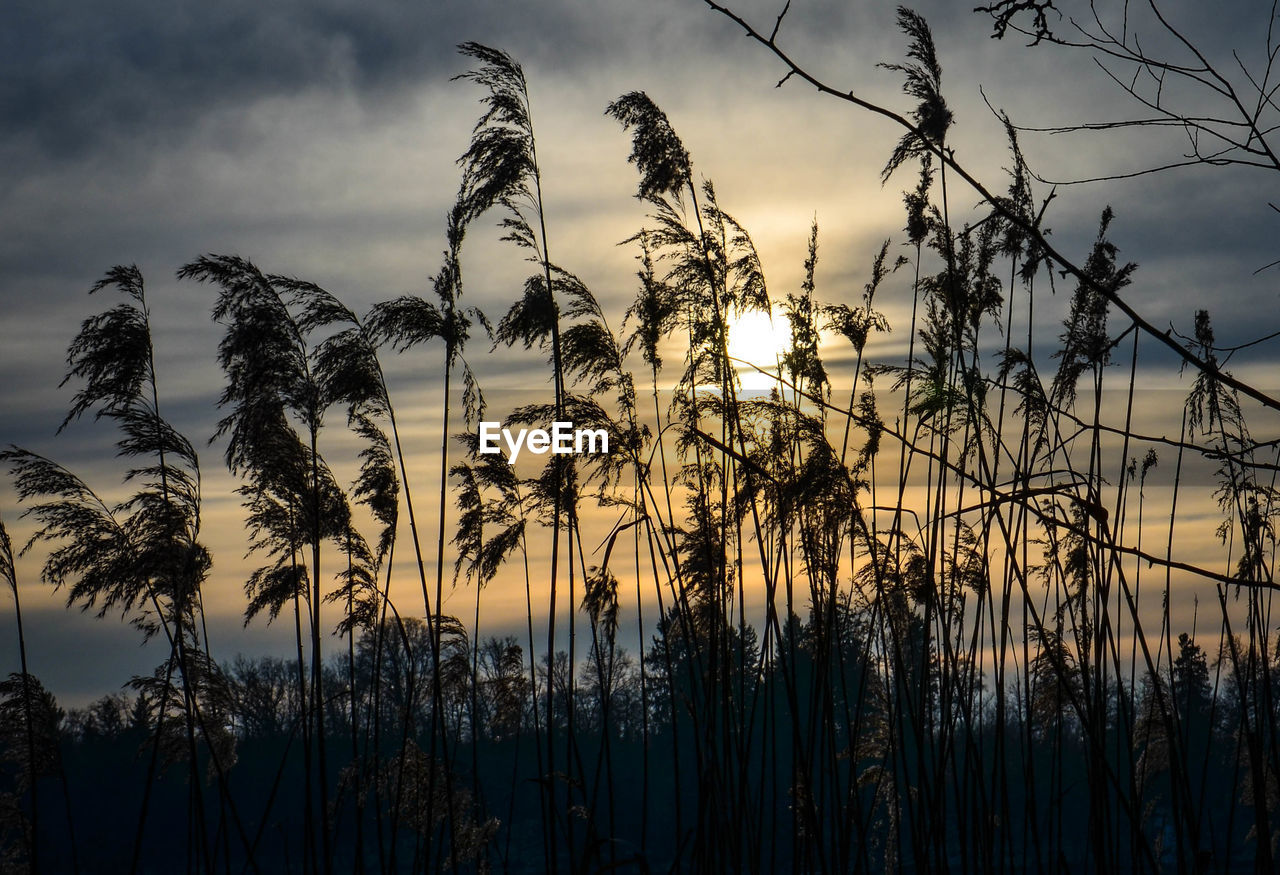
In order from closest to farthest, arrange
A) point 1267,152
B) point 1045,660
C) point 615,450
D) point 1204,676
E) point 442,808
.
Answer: point 1267,152 → point 1045,660 → point 615,450 → point 442,808 → point 1204,676

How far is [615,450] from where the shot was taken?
5.11 metres

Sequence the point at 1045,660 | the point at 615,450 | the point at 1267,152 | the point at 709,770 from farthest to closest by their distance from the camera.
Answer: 1. the point at 615,450
2. the point at 1045,660
3. the point at 709,770
4. the point at 1267,152

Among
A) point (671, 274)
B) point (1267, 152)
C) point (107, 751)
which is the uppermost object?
point (671, 274)

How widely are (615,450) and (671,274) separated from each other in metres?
0.95

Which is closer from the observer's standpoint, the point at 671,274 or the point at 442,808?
the point at 671,274

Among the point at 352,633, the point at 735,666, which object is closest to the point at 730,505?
the point at 735,666

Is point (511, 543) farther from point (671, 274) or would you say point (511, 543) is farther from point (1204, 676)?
point (1204, 676)

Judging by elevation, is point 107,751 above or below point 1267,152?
below

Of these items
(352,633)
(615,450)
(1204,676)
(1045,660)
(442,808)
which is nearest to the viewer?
(1045,660)

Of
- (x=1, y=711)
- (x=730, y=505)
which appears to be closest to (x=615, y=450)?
(x=730, y=505)

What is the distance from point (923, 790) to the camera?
3.96 metres

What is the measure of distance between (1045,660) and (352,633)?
4.48 m

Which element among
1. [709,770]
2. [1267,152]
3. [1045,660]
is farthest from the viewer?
[1045,660]

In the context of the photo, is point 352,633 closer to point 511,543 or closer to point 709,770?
point 511,543
